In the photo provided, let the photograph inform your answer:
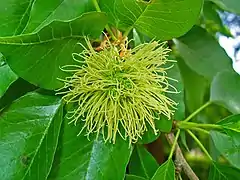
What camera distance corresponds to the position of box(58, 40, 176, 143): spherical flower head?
0.57 metres

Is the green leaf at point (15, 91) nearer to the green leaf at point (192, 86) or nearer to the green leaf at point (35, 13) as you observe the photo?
the green leaf at point (35, 13)

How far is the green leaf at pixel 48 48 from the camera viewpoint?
0.50 meters

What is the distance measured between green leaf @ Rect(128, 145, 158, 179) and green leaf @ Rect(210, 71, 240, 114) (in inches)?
6.4

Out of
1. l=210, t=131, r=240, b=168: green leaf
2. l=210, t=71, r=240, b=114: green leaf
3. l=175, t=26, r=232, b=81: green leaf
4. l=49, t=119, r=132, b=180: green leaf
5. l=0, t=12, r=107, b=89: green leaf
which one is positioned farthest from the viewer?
l=175, t=26, r=232, b=81: green leaf

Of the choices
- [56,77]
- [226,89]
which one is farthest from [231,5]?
[56,77]

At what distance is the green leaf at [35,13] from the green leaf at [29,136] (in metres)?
0.08

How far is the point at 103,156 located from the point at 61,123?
0.06m

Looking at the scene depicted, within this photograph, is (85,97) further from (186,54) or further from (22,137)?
(186,54)

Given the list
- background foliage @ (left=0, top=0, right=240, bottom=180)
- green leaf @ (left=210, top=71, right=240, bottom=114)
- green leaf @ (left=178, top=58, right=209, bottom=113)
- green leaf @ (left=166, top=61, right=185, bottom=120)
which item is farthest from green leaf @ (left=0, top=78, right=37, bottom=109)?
green leaf @ (left=178, top=58, right=209, bottom=113)

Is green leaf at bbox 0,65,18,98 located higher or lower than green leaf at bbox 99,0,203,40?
lower

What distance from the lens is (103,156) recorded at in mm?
622

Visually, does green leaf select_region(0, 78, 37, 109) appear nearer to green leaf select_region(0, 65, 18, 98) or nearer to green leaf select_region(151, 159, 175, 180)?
green leaf select_region(0, 65, 18, 98)

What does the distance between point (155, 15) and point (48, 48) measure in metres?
0.12

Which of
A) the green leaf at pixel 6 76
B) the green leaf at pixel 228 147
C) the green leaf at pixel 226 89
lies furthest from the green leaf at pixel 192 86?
the green leaf at pixel 6 76
